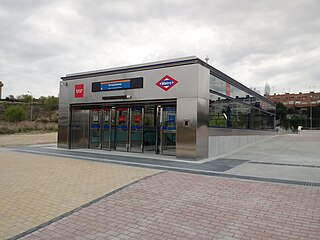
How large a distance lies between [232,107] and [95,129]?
7823mm

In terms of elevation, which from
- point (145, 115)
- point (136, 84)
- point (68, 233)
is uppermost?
point (136, 84)

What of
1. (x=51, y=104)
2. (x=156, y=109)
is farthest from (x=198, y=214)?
(x=51, y=104)

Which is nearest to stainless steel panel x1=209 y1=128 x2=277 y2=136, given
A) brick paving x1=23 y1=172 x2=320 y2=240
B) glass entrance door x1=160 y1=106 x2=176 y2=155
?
glass entrance door x1=160 y1=106 x2=176 y2=155

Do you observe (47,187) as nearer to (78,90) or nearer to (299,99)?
(78,90)

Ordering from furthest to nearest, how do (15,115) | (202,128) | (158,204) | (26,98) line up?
(26,98) < (15,115) < (202,128) < (158,204)

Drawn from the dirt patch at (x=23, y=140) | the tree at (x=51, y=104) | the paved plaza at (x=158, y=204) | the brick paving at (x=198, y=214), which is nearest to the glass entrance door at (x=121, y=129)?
the paved plaza at (x=158, y=204)

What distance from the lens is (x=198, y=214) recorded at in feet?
14.4

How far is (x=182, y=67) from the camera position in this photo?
11.0 meters

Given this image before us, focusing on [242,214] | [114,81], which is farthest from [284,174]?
[114,81]

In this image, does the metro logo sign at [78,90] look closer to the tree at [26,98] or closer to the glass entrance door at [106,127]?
the glass entrance door at [106,127]

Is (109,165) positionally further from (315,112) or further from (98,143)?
(315,112)

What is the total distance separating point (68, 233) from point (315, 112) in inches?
3064

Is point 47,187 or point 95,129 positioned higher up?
point 95,129

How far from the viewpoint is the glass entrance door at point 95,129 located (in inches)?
604
